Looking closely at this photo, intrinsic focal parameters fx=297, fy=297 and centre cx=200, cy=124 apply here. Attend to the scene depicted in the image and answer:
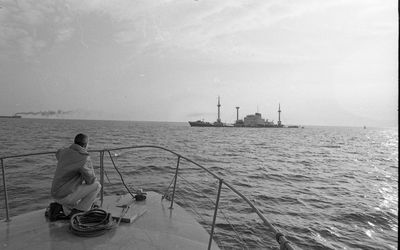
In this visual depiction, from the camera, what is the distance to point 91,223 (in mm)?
4898

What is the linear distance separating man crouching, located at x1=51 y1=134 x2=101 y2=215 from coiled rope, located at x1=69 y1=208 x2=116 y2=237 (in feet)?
0.91

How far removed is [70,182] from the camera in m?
4.82

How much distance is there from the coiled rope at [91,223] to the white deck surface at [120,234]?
8cm

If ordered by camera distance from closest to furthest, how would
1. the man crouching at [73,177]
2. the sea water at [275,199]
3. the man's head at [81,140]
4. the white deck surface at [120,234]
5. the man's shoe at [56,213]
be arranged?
1. the white deck surface at [120,234]
2. the man crouching at [73,177]
3. the man's head at [81,140]
4. the man's shoe at [56,213]
5. the sea water at [275,199]

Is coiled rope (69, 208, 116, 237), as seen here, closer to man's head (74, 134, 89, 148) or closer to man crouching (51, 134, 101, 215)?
man crouching (51, 134, 101, 215)

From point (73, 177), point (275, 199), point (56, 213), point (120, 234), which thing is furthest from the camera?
point (275, 199)

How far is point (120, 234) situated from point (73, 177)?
1.20 m

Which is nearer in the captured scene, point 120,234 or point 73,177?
point 120,234

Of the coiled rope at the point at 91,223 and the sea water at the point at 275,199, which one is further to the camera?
the sea water at the point at 275,199

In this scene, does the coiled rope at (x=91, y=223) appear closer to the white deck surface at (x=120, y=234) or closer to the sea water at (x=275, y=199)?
the white deck surface at (x=120, y=234)

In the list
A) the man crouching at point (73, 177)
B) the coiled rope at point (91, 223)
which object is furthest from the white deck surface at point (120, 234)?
the man crouching at point (73, 177)

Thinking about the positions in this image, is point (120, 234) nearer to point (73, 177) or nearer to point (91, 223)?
point (91, 223)

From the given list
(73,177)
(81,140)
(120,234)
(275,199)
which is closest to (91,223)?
(120,234)

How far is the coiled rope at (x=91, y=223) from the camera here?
15.0 feet
